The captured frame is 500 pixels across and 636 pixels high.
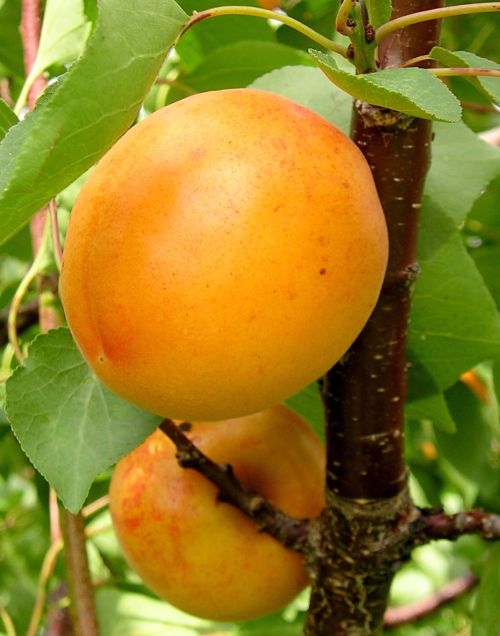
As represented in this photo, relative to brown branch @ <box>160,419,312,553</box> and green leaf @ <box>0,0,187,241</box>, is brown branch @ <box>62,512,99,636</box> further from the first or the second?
green leaf @ <box>0,0,187,241</box>

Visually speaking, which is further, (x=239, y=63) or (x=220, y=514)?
(x=239, y=63)

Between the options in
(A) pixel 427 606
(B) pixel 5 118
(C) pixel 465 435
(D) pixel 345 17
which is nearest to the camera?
(D) pixel 345 17

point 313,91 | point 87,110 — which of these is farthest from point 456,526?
point 87,110

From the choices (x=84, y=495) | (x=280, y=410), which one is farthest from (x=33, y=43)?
(x=84, y=495)

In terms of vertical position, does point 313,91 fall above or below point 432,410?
above

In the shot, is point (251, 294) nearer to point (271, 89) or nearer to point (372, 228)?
point (372, 228)

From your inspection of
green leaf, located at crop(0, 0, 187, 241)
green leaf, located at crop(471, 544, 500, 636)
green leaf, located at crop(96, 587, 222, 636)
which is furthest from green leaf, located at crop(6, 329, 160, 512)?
green leaf, located at crop(96, 587, 222, 636)

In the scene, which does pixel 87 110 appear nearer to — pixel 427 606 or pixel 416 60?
pixel 416 60
